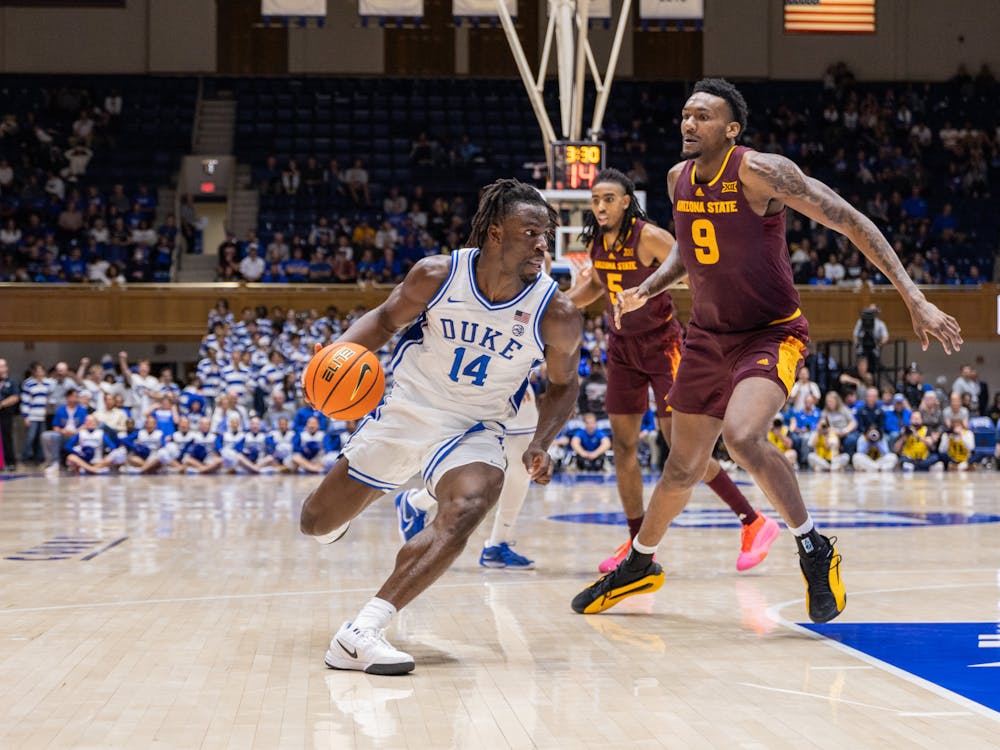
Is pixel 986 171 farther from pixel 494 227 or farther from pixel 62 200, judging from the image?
pixel 494 227

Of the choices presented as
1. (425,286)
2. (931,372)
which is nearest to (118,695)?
(425,286)

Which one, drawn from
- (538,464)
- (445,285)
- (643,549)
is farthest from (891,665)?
(445,285)

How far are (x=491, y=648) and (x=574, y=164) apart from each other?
477 inches

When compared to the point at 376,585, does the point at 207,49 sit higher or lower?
higher

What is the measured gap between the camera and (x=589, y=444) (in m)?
16.9

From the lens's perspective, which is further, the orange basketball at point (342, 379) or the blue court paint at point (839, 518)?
the blue court paint at point (839, 518)

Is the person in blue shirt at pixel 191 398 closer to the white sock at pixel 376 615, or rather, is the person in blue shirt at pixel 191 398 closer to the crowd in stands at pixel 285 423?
the crowd in stands at pixel 285 423

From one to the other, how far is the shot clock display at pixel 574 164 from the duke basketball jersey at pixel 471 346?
1141 centimetres

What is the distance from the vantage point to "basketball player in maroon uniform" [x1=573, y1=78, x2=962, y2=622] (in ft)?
16.4

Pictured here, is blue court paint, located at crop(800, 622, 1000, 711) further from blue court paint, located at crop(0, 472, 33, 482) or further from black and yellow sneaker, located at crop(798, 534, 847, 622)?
blue court paint, located at crop(0, 472, 33, 482)

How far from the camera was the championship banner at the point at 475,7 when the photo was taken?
21625 mm

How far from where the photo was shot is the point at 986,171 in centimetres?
2675

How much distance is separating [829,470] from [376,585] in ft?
38.0

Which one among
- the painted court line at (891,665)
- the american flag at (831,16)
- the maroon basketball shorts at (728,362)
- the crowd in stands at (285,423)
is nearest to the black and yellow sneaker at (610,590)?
the painted court line at (891,665)
